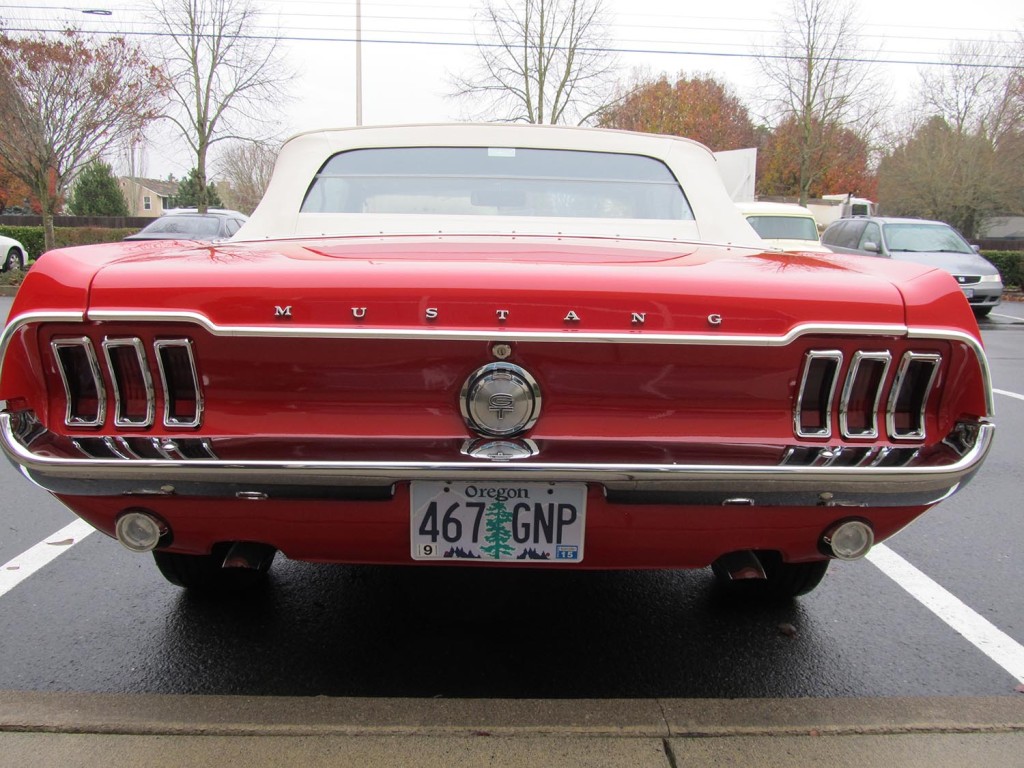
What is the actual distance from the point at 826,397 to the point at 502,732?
1.19 metres

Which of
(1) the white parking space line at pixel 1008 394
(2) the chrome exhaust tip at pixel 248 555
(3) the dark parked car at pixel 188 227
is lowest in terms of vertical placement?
(1) the white parking space line at pixel 1008 394

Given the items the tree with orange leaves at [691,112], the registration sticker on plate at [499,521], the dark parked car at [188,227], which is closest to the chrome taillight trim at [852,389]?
the registration sticker on plate at [499,521]

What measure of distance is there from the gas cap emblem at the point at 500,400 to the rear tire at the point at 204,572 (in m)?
1.13

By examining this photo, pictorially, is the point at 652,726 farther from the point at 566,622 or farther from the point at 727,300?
the point at 727,300

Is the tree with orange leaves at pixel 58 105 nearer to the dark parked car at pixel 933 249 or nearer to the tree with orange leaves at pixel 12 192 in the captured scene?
the tree with orange leaves at pixel 12 192

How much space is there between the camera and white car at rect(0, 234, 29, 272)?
16.5 meters

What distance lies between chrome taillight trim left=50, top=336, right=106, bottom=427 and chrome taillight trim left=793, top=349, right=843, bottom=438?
5.66 ft

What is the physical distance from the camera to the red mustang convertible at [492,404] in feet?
6.00

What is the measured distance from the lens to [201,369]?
1915 millimetres

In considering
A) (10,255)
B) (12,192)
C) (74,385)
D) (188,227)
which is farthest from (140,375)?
(12,192)

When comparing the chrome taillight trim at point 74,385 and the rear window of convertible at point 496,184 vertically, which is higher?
the rear window of convertible at point 496,184

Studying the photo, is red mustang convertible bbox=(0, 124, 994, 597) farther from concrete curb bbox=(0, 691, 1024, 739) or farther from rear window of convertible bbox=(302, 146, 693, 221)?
rear window of convertible bbox=(302, 146, 693, 221)

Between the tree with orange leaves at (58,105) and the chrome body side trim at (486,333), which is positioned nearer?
the chrome body side trim at (486,333)

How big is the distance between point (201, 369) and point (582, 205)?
1704mm
